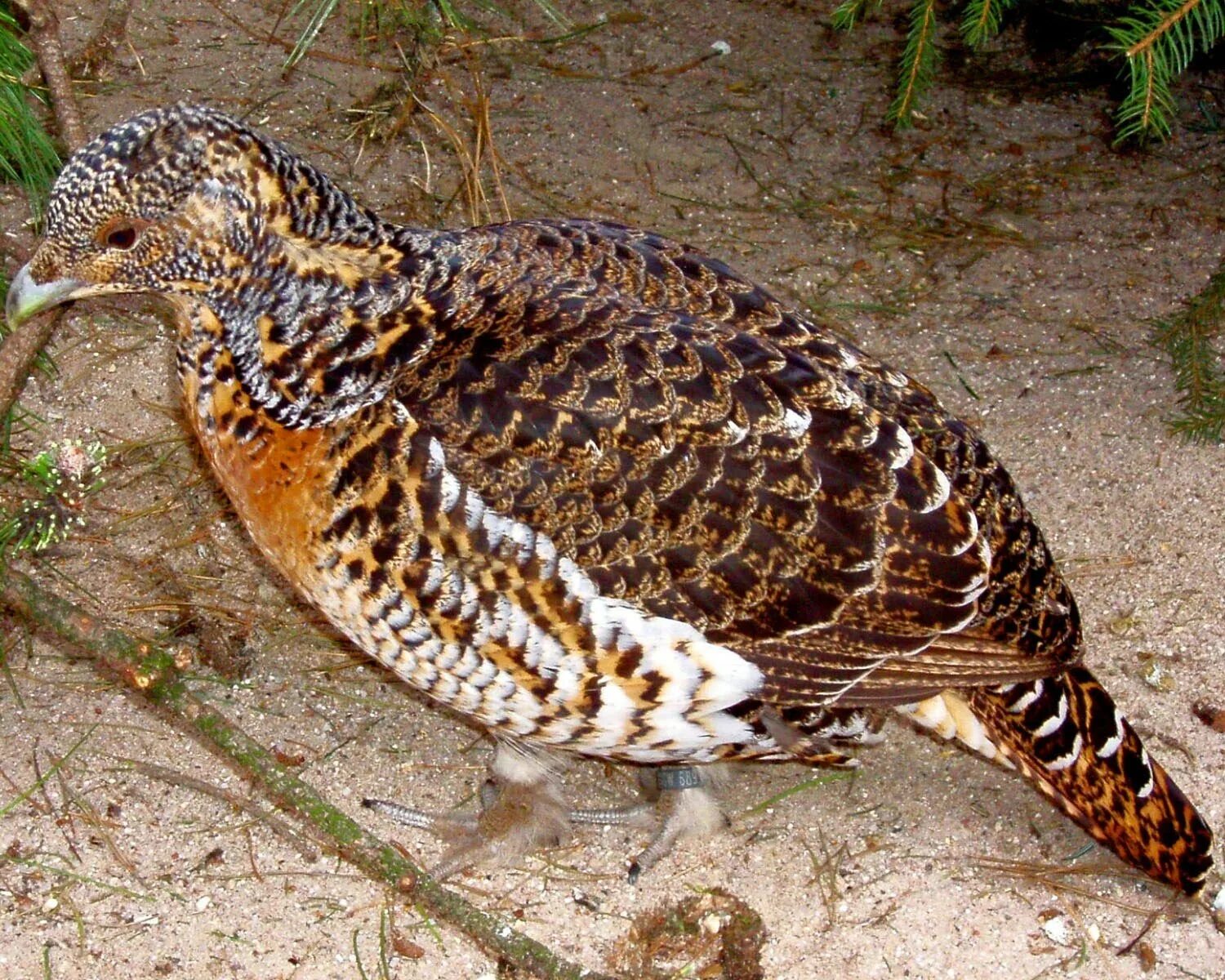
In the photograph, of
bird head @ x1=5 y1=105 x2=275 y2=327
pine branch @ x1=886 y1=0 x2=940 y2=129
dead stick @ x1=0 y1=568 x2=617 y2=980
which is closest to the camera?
bird head @ x1=5 y1=105 x2=275 y2=327

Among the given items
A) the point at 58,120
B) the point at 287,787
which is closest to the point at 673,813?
the point at 287,787

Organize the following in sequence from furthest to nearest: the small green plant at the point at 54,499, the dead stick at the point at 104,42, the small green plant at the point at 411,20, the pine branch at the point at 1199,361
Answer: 1. the dead stick at the point at 104,42
2. the small green plant at the point at 411,20
3. the pine branch at the point at 1199,361
4. the small green plant at the point at 54,499

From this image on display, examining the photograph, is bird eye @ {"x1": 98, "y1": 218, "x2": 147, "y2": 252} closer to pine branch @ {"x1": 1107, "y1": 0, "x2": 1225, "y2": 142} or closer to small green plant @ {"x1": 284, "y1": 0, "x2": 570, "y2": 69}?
small green plant @ {"x1": 284, "y1": 0, "x2": 570, "y2": 69}

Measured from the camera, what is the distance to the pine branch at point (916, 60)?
4.58 metres

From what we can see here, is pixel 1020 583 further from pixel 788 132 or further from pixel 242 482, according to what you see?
pixel 788 132

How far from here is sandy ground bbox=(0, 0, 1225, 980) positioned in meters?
3.64

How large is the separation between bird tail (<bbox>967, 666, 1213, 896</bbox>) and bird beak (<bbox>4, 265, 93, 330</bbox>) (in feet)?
8.04

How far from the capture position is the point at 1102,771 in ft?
12.1

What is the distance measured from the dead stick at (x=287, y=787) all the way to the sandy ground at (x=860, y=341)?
0.22m

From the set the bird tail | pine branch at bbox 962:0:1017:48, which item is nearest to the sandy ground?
the bird tail

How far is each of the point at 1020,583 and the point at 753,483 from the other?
825 millimetres

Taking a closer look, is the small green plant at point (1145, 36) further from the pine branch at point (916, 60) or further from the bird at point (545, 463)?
the bird at point (545, 463)

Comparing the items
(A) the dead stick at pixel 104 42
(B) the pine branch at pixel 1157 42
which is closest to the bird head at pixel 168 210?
(B) the pine branch at pixel 1157 42

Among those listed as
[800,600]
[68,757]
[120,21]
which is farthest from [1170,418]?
[120,21]
